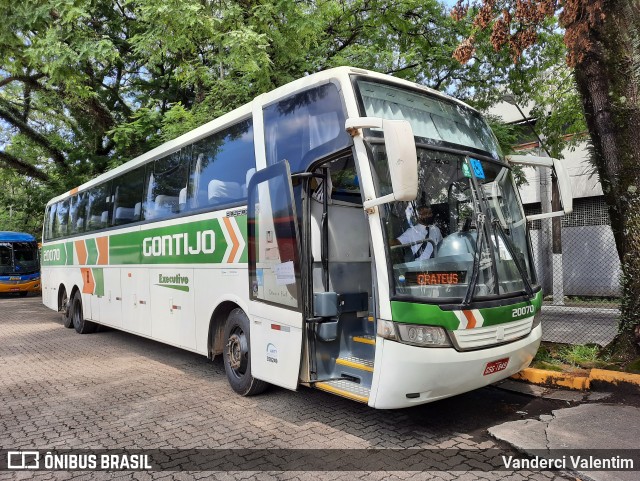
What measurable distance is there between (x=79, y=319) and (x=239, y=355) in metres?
7.24

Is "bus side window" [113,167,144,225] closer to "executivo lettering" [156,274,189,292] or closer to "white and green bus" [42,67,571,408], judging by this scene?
"executivo lettering" [156,274,189,292]

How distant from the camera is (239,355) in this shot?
5918 mm

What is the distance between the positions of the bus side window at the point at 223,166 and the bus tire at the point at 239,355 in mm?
1469

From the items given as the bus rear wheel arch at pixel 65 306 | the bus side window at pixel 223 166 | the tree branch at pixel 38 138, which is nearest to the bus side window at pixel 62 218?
the bus rear wheel arch at pixel 65 306

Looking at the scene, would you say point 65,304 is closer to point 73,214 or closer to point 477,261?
point 73,214

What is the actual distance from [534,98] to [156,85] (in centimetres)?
1064

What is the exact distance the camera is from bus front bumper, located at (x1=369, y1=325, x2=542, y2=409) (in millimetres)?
4012

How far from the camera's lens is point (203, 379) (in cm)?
675

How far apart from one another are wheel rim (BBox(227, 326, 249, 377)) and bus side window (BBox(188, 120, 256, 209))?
1628 millimetres

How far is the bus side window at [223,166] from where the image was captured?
596 centimetres

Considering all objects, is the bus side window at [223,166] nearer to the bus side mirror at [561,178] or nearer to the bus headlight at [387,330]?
the bus headlight at [387,330]

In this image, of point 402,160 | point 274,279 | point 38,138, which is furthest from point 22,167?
point 402,160

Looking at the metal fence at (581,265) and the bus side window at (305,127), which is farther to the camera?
the metal fence at (581,265)

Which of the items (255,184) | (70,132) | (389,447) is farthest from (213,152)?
(70,132)
